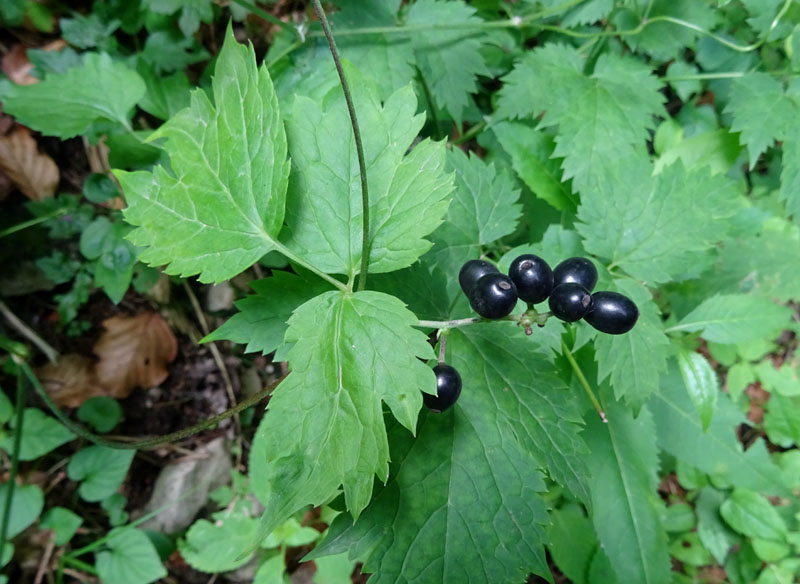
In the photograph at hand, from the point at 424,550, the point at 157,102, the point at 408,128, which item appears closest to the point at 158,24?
the point at 157,102

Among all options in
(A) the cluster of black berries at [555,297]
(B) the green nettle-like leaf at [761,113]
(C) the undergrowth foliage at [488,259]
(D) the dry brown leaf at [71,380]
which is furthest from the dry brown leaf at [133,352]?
(B) the green nettle-like leaf at [761,113]

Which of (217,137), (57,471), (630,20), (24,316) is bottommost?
(57,471)

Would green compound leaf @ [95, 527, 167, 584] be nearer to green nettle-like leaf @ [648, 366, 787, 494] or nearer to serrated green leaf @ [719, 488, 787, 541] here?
green nettle-like leaf @ [648, 366, 787, 494]

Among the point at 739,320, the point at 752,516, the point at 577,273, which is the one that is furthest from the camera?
the point at 752,516

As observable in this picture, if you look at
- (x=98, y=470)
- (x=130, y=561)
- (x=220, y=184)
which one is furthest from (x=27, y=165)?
(x=130, y=561)

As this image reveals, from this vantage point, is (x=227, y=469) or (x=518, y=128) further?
(x=227, y=469)

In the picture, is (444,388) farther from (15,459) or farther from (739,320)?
(15,459)

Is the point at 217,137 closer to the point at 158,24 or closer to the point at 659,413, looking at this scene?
the point at 158,24
